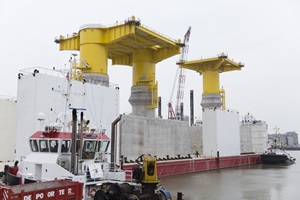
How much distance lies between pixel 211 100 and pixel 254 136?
18645mm

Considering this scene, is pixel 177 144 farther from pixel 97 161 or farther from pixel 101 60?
pixel 97 161

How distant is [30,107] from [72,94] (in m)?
3.30

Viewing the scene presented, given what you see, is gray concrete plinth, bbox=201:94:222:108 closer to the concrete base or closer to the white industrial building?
the concrete base

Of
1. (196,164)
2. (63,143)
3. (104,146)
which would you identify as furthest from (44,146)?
(196,164)

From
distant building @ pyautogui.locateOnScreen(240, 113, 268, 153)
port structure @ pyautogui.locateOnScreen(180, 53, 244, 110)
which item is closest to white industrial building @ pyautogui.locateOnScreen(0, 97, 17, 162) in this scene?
port structure @ pyautogui.locateOnScreen(180, 53, 244, 110)

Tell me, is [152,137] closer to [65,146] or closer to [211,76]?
[211,76]

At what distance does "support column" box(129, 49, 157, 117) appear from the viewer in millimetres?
38406

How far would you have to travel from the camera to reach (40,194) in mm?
9758

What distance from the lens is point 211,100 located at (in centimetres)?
4562

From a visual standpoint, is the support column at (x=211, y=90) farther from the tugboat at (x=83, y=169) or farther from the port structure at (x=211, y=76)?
the tugboat at (x=83, y=169)

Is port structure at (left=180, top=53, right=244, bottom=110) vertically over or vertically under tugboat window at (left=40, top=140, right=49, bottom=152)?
over

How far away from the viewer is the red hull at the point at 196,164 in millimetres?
31109

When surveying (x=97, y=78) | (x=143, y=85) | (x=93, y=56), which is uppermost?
(x=93, y=56)

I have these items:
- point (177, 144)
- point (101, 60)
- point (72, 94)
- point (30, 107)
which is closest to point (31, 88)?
point (30, 107)
